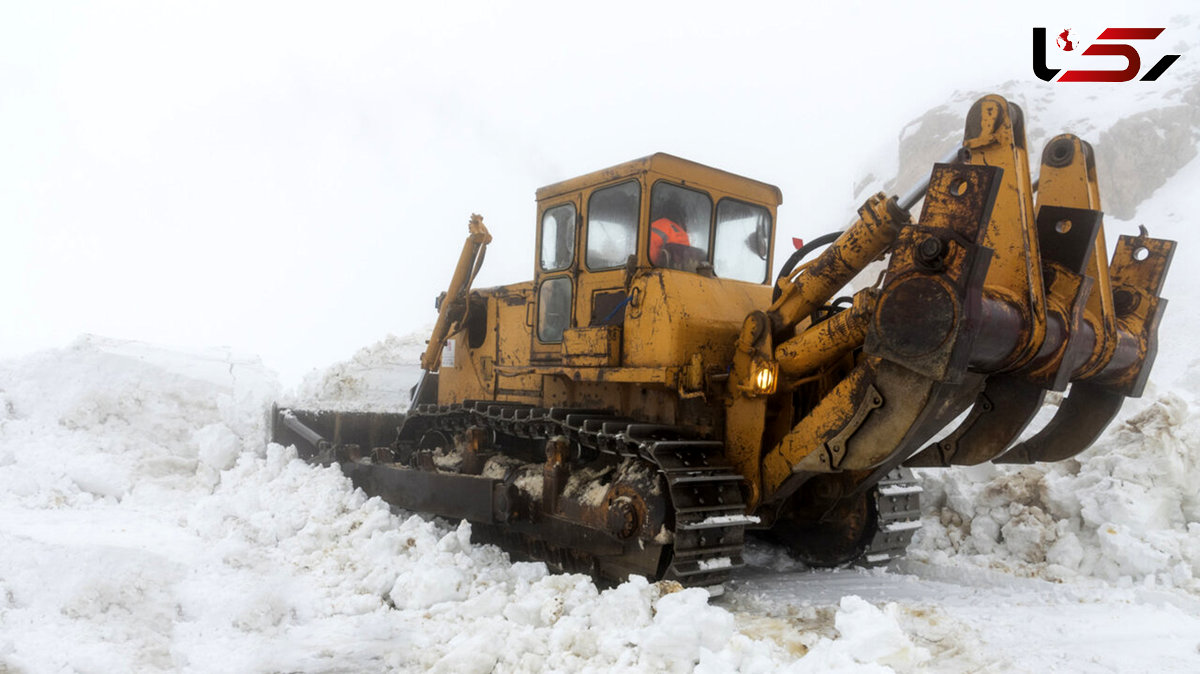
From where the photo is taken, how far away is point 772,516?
5.80 metres

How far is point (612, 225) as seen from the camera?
623 cm

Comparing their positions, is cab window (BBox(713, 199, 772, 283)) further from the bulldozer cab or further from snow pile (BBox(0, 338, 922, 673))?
snow pile (BBox(0, 338, 922, 673))

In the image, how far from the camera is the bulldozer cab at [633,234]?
6016 mm

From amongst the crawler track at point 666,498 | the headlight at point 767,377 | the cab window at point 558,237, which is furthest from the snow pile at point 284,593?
the cab window at point 558,237

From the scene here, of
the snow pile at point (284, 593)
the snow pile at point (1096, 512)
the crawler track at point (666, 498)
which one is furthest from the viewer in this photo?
the snow pile at point (1096, 512)

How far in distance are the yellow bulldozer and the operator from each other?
0.05 ft

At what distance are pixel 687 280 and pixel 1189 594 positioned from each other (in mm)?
3561

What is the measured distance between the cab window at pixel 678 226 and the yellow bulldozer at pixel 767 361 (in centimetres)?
2

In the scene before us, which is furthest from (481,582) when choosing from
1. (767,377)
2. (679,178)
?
(679,178)

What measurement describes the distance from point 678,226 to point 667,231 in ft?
0.41

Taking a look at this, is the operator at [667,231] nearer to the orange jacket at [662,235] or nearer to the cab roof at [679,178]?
the orange jacket at [662,235]

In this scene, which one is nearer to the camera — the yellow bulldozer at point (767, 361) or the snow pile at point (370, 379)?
the yellow bulldozer at point (767, 361)

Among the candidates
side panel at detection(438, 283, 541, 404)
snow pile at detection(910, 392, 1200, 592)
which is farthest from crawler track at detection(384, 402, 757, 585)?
snow pile at detection(910, 392, 1200, 592)

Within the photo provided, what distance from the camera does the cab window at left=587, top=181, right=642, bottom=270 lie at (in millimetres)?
6043
